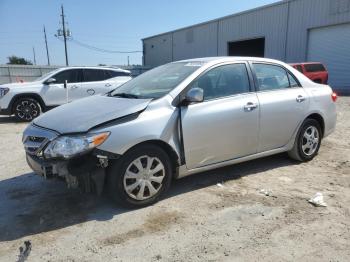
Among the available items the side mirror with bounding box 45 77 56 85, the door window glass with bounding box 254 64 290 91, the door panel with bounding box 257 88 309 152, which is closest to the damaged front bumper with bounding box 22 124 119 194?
the door panel with bounding box 257 88 309 152

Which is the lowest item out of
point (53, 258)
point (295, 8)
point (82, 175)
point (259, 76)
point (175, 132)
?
point (53, 258)

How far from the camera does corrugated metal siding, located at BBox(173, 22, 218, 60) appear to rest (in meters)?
33.7

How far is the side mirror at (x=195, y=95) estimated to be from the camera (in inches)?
157

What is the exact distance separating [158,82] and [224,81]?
0.83 meters

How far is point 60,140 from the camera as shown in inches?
141

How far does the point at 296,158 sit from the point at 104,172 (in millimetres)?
3167

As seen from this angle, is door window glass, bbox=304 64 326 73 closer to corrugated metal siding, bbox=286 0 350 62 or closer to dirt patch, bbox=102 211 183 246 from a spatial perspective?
corrugated metal siding, bbox=286 0 350 62

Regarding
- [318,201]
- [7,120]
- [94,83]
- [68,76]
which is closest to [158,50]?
[94,83]

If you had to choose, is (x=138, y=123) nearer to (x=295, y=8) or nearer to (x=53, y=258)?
(x=53, y=258)

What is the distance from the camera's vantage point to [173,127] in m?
4.03

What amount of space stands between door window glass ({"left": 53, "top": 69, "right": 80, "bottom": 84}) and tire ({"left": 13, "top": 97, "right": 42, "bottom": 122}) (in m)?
0.98

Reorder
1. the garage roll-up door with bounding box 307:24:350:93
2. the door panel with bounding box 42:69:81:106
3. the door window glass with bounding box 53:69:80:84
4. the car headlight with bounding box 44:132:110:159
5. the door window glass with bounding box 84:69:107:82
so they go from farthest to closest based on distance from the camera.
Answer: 1. the garage roll-up door with bounding box 307:24:350:93
2. the door window glass with bounding box 84:69:107:82
3. the door window glass with bounding box 53:69:80:84
4. the door panel with bounding box 42:69:81:106
5. the car headlight with bounding box 44:132:110:159

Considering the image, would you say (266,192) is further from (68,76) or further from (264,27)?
(264,27)

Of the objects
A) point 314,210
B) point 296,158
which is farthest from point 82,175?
point 296,158
